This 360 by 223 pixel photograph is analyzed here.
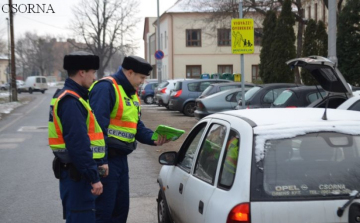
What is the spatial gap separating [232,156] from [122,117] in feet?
5.61

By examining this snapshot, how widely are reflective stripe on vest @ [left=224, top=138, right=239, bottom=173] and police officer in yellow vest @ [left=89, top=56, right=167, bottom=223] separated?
1.47 meters

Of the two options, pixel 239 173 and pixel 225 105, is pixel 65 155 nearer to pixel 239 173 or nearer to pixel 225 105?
pixel 239 173

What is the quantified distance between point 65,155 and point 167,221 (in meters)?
1.92

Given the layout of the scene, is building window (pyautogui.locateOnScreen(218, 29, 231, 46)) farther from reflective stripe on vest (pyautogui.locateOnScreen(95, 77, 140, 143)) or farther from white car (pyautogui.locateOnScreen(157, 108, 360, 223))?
white car (pyautogui.locateOnScreen(157, 108, 360, 223))

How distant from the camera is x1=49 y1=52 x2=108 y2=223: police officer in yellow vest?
429 cm

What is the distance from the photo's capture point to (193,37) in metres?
56.3

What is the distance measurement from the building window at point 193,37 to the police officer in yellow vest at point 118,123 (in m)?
51.0

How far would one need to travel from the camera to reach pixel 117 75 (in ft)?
18.1

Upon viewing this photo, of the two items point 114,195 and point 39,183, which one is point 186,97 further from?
point 114,195

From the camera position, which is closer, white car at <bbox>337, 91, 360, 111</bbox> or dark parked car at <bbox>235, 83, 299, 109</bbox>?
white car at <bbox>337, 91, 360, 111</bbox>

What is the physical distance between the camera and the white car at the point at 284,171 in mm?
3605

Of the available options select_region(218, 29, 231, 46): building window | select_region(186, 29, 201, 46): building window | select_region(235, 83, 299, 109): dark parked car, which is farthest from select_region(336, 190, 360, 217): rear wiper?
select_region(186, 29, 201, 46): building window

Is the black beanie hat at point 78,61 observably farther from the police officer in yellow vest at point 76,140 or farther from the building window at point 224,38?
the building window at point 224,38

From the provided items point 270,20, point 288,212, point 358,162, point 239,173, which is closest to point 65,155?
point 239,173
